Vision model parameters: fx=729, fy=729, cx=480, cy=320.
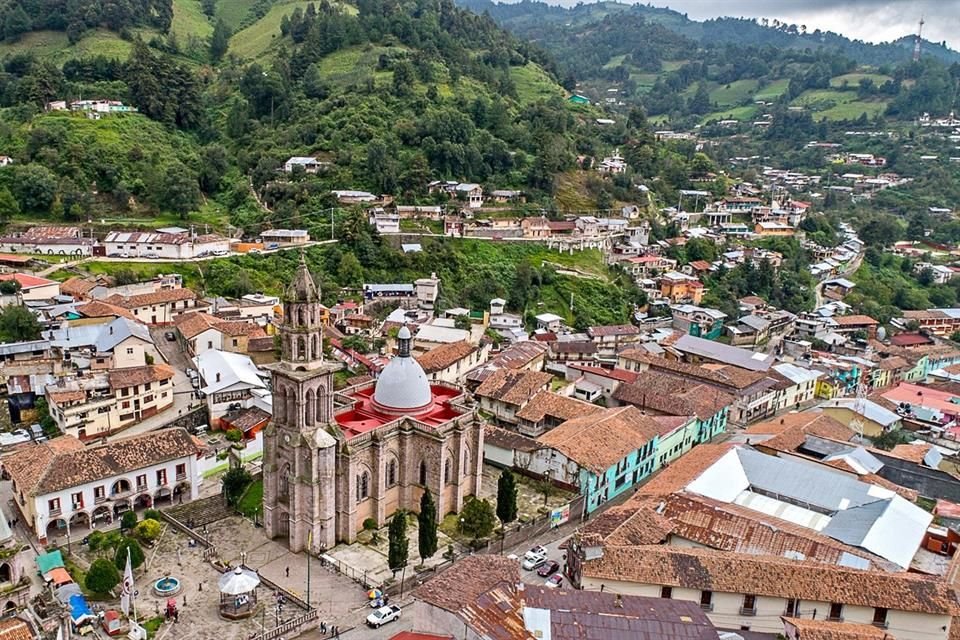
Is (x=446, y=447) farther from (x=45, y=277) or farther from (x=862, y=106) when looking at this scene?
(x=862, y=106)

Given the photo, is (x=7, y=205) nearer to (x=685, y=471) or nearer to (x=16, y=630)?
(x=16, y=630)

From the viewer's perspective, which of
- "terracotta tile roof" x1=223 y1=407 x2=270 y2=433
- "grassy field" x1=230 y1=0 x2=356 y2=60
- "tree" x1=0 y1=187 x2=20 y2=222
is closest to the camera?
"terracotta tile roof" x1=223 y1=407 x2=270 y2=433

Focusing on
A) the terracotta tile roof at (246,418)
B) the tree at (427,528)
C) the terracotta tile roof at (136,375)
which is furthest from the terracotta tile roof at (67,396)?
the tree at (427,528)

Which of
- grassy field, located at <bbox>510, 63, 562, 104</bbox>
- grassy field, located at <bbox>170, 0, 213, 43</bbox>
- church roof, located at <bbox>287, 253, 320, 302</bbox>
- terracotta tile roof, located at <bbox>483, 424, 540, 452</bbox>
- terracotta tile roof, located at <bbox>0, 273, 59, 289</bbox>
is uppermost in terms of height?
grassy field, located at <bbox>170, 0, 213, 43</bbox>

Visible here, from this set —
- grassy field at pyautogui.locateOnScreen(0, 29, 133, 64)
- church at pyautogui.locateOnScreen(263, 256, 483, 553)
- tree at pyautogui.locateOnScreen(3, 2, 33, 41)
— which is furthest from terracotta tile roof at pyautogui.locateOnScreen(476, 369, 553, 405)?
tree at pyautogui.locateOnScreen(3, 2, 33, 41)

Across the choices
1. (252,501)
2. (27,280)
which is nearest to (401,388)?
(252,501)

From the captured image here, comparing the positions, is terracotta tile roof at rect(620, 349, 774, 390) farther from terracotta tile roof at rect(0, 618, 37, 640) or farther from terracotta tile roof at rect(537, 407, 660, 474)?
terracotta tile roof at rect(0, 618, 37, 640)
